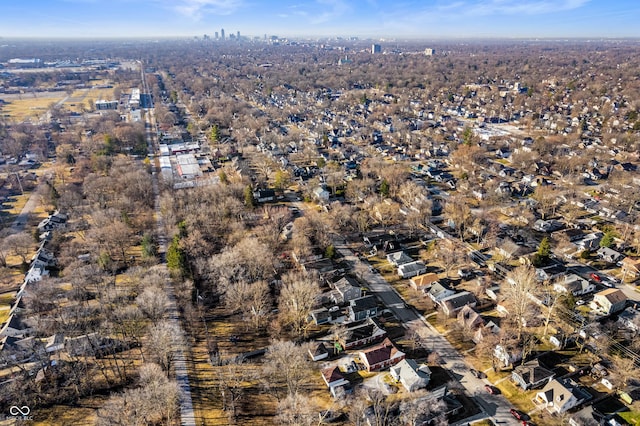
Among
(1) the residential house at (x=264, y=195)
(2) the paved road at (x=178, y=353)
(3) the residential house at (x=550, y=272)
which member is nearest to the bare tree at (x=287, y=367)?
(2) the paved road at (x=178, y=353)

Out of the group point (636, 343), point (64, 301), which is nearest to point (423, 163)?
point (636, 343)

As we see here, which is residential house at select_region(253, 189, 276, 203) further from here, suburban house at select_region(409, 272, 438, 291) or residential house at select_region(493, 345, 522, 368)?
residential house at select_region(493, 345, 522, 368)

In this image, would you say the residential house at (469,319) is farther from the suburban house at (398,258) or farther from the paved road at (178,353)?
the paved road at (178,353)

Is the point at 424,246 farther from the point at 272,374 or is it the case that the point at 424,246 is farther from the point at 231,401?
the point at 231,401

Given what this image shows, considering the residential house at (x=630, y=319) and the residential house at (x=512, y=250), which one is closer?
the residential house at (x=630, y=319)

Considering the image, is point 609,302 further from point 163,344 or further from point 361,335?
point 163,344
